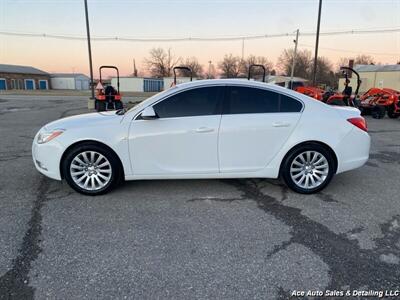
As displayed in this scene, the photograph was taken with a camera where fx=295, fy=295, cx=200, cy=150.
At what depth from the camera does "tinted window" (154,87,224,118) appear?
13.0ft

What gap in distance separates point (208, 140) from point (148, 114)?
86cm

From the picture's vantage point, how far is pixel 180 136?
3.91 metres

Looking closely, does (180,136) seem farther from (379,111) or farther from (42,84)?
(42,84)

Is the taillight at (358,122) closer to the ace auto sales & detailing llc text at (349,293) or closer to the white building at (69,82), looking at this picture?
the ace auto sales & detailing llc text at (349,293)

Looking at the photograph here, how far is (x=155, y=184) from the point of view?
4473mm

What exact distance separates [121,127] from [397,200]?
3858mm

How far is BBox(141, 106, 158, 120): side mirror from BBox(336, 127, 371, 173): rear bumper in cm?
257

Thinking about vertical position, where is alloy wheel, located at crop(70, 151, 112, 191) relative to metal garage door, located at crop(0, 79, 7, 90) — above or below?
below

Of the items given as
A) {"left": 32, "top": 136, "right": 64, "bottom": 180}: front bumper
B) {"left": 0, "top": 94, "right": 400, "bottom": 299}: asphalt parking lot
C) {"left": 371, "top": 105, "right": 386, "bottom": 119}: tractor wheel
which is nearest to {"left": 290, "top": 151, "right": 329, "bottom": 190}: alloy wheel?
{"left": 0, "top": 94, "right": 400, "bottom": 299}: asphalt parking lot

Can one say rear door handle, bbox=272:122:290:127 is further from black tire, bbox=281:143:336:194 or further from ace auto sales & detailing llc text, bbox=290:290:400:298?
ace auto sales & detailing llc text, bbox=290:290:400:298

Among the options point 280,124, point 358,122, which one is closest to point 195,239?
point 280,124

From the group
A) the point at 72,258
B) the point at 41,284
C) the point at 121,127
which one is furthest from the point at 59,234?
the point at 121,127

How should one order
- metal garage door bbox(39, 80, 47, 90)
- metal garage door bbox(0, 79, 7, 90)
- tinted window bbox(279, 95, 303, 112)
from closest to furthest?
tinted window bbox(279, 95, 303, 112), metal garage door bbox(0, 79, 7, 90), metal garage door bbox(39, 80, 47, 90)

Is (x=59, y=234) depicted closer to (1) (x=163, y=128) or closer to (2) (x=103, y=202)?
(2) (x=103, y=202)
